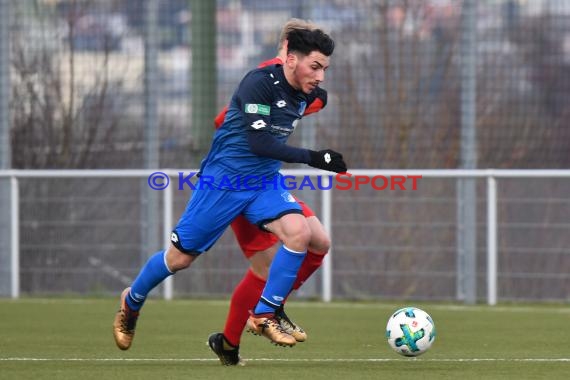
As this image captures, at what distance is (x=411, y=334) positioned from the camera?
23.4 ft

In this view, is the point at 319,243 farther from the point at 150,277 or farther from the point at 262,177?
the point at 150,277

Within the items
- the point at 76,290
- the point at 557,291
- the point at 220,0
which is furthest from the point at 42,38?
the point at 557,291

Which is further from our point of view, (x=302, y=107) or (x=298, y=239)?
(x=302, y=107)

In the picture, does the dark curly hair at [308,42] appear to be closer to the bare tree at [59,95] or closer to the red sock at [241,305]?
the red sock at [241,305]

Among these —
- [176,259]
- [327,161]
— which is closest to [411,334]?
[327,161]

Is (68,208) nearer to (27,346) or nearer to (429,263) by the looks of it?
(429,263)

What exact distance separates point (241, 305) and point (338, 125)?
21.3 ft

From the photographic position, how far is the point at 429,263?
1265 cm

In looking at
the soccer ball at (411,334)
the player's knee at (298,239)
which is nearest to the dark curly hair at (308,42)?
the player's knee at (298,239)

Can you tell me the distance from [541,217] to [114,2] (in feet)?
17.3

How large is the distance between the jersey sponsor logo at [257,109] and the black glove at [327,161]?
1.09ft

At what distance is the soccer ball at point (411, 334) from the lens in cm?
711

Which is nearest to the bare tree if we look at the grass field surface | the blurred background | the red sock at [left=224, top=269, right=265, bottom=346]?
the blurred background

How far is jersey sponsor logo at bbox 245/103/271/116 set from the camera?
23.0 feet
